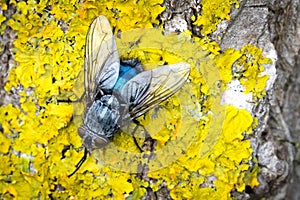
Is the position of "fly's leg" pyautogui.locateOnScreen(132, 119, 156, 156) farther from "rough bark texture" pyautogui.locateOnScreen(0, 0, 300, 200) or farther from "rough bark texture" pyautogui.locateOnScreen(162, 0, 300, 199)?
"rough bark texture" pyautogui.locateOnScreen(162, 0, 300, 199)

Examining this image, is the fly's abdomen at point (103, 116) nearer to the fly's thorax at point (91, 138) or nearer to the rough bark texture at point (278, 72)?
the fly's thorax at point (91, 138)

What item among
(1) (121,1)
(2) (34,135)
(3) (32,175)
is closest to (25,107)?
(2) (34,135)

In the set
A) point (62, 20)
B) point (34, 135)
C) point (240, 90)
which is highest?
point (62, 20)

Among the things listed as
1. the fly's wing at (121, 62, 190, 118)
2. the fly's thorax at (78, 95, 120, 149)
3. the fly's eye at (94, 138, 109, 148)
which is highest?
the fly's wing at (121, 62, 190, 118)

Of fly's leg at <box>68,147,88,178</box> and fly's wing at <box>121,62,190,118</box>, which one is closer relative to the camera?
fly's wing at <box>121,62,190,118</box>

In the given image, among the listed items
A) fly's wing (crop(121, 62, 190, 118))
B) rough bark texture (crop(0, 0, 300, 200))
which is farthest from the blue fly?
rough bark texture (crop(0, 0, 300, 200))

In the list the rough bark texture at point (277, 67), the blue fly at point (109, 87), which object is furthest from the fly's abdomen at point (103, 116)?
the rough bark texture at point (277, 67)

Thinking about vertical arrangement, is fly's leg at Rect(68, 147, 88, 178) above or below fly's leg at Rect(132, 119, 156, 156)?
below

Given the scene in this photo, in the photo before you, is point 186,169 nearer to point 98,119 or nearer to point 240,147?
point 240,147

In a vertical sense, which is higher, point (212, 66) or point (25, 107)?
point (212, 66)
